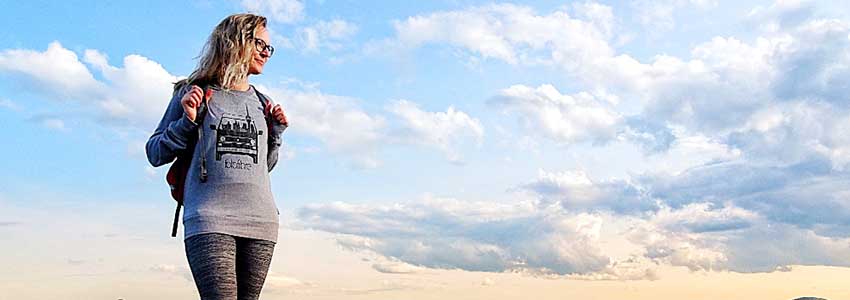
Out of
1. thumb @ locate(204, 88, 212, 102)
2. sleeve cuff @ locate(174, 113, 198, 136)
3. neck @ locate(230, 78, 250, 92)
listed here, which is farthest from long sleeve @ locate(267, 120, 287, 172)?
sleeve cuff @ locate(174, 113, 198, 136)

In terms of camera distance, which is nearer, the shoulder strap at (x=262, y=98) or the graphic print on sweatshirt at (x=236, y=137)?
the graphic print on sweatshirt at (x=236, y=137)

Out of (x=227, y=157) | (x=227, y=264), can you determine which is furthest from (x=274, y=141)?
(x=227, y=264)

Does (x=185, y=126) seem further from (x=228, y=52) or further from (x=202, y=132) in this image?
(x=228, y=52)

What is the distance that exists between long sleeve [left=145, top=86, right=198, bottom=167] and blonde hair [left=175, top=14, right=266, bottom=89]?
18cm

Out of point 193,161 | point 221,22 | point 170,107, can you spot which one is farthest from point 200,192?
point 221,22

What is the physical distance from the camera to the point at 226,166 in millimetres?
5801

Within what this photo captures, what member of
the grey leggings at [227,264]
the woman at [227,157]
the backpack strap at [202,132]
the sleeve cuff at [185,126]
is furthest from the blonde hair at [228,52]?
the grey leggings at [227,264]

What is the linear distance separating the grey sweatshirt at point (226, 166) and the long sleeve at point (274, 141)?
0.43ft

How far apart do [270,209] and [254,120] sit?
22.8 inches

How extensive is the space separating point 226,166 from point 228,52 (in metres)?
0.73

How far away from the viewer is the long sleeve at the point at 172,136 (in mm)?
5867

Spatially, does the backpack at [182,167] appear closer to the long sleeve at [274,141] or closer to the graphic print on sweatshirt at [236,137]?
the graphic print on sweatshirt at [236,137]

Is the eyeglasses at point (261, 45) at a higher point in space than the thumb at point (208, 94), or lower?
higher

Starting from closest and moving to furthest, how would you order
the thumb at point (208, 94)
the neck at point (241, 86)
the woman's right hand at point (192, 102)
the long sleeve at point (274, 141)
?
1. the woman's right hand at point (192, 102)
2. the thumb at point (208, 94)
3. the neck at point (241, 86)
4. the long sleeve at point (274, 141)
